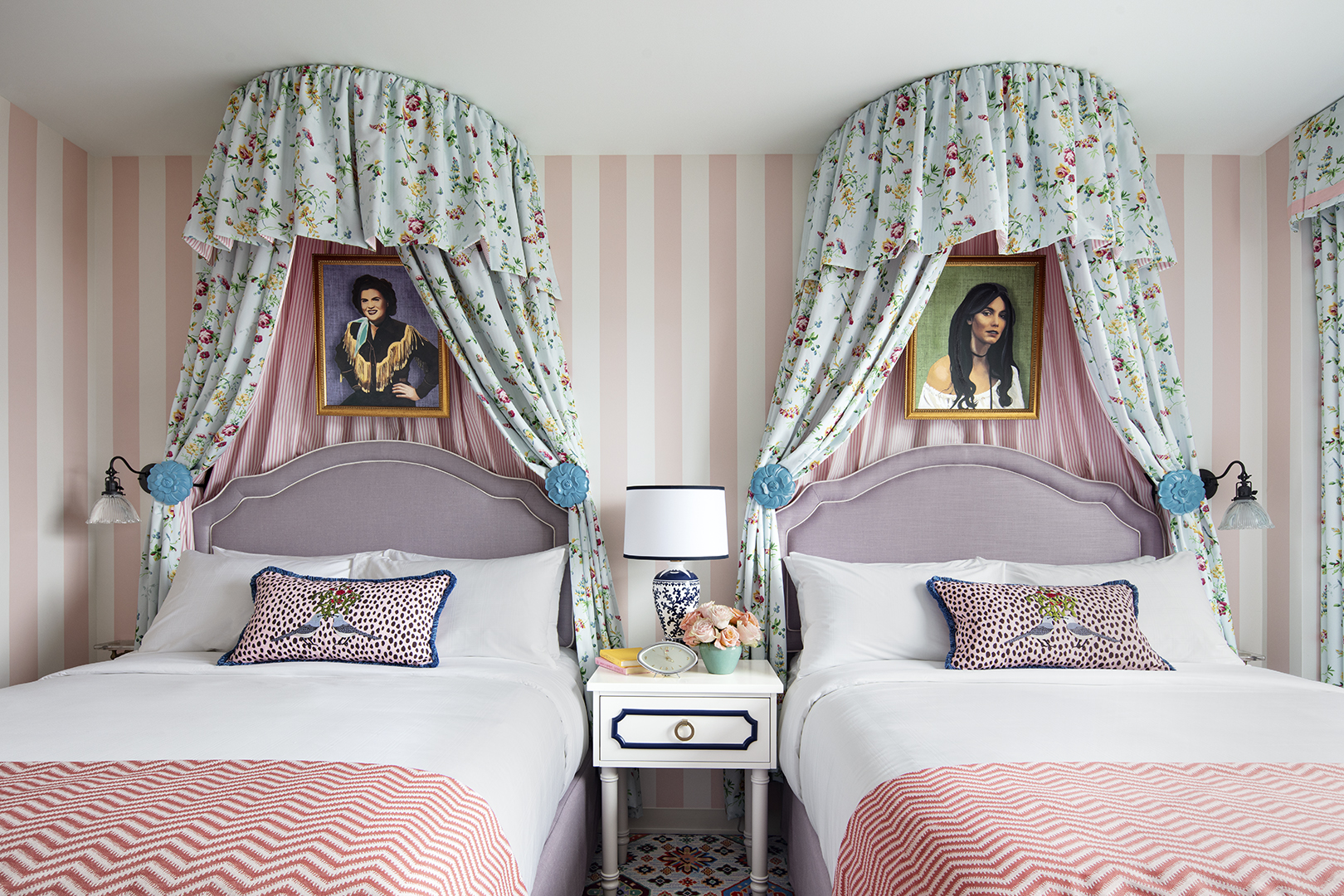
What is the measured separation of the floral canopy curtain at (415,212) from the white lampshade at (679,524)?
0.30 metres

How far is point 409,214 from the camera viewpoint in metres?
2.70

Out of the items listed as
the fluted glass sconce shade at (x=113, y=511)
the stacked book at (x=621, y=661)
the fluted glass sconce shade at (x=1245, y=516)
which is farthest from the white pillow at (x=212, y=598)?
the fluted glass sconce shade at (x=1245, y=516)

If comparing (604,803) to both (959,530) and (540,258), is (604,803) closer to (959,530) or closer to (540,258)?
(959,530)

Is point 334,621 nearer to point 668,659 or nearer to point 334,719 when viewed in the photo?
point 334,719

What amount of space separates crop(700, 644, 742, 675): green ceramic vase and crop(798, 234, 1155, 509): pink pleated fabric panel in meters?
0.77

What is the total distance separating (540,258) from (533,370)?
1.48 feet

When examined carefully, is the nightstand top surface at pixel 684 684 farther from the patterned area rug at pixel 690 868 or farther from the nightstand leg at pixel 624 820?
the patterned area rug at pixel 690 868

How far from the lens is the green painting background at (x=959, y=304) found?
3.08 meters

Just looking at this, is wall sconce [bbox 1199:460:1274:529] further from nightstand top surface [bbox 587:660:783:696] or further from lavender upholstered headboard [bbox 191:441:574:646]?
lavender upholstered headboard [bbox 191:441:574:646]

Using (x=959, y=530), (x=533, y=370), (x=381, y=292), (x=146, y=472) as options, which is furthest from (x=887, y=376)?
(x=146, y=472)

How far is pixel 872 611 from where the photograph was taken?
262 centimetres

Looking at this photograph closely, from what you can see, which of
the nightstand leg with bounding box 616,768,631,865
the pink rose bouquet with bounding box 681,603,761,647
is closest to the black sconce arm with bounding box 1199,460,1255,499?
the pink rose bouquet with bounding box 681,603,761,647

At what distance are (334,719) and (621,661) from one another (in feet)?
3.43

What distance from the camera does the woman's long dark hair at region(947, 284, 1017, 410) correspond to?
3082 mm
